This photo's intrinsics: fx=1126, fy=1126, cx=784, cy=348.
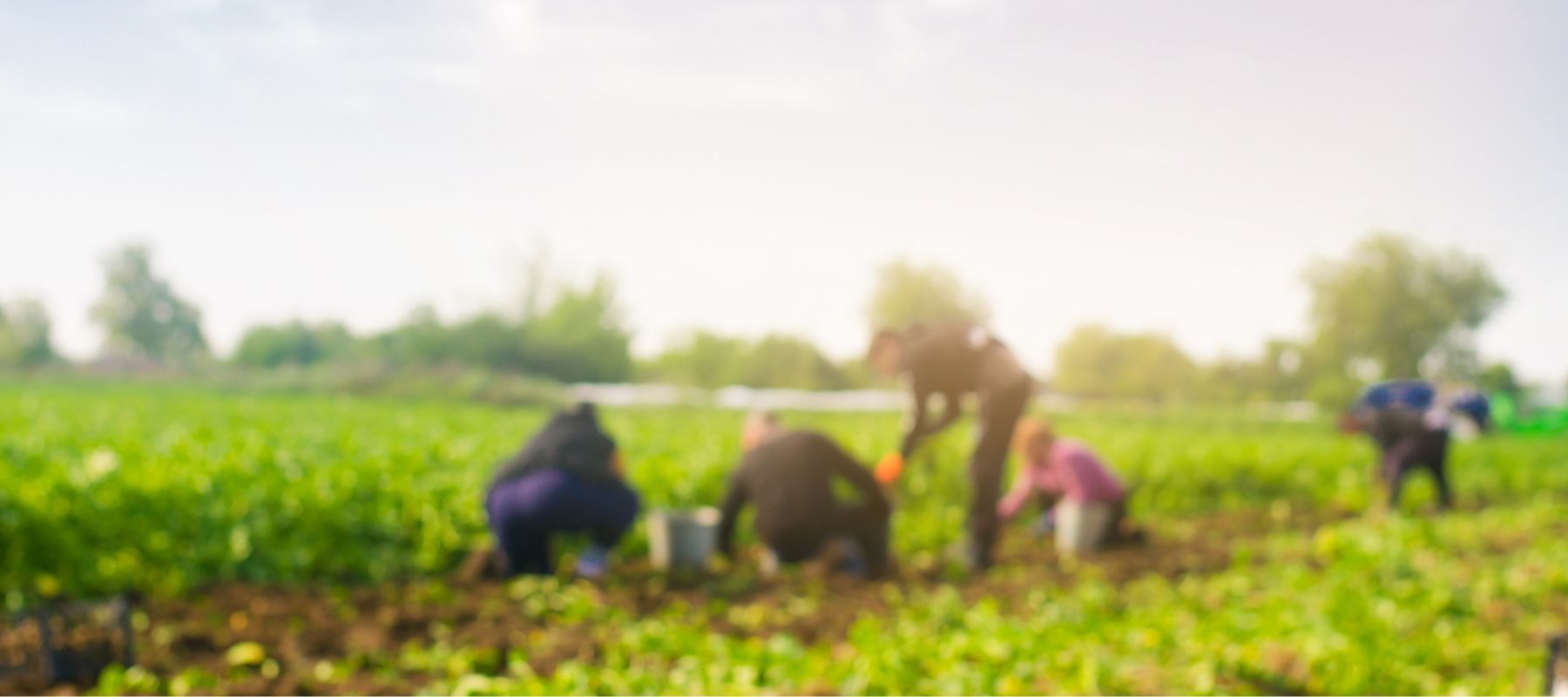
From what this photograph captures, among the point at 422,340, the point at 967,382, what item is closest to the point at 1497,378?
the point at 422,340

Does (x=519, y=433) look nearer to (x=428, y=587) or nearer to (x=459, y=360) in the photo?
(x=428, y=587)

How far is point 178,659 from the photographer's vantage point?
175 inches

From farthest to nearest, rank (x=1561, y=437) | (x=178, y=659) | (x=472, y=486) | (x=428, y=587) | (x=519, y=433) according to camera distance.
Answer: (x=1561, y=437) < (x=519, y=433) < (x=472, y=486) < (x=428, y=587) < (x=178, y=659)

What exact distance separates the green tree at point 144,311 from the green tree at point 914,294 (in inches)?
1794

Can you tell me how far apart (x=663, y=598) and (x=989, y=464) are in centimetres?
214

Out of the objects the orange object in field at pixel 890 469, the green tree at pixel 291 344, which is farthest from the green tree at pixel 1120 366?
the orange object in field at pixel 890 469

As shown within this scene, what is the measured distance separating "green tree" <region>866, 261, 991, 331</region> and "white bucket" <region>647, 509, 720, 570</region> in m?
33.6

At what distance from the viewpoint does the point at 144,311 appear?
6856 cm

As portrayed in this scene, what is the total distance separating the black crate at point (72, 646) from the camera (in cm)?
410

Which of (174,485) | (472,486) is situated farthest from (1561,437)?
(174,485)

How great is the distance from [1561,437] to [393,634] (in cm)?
3041

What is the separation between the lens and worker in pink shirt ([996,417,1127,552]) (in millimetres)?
7691

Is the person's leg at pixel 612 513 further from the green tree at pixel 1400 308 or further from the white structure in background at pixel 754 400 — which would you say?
the green tree at pixel 1400 308

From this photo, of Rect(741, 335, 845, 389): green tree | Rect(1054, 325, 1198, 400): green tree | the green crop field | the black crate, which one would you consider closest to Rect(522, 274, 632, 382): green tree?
Rect(741, 335, 845, 389): green tree
